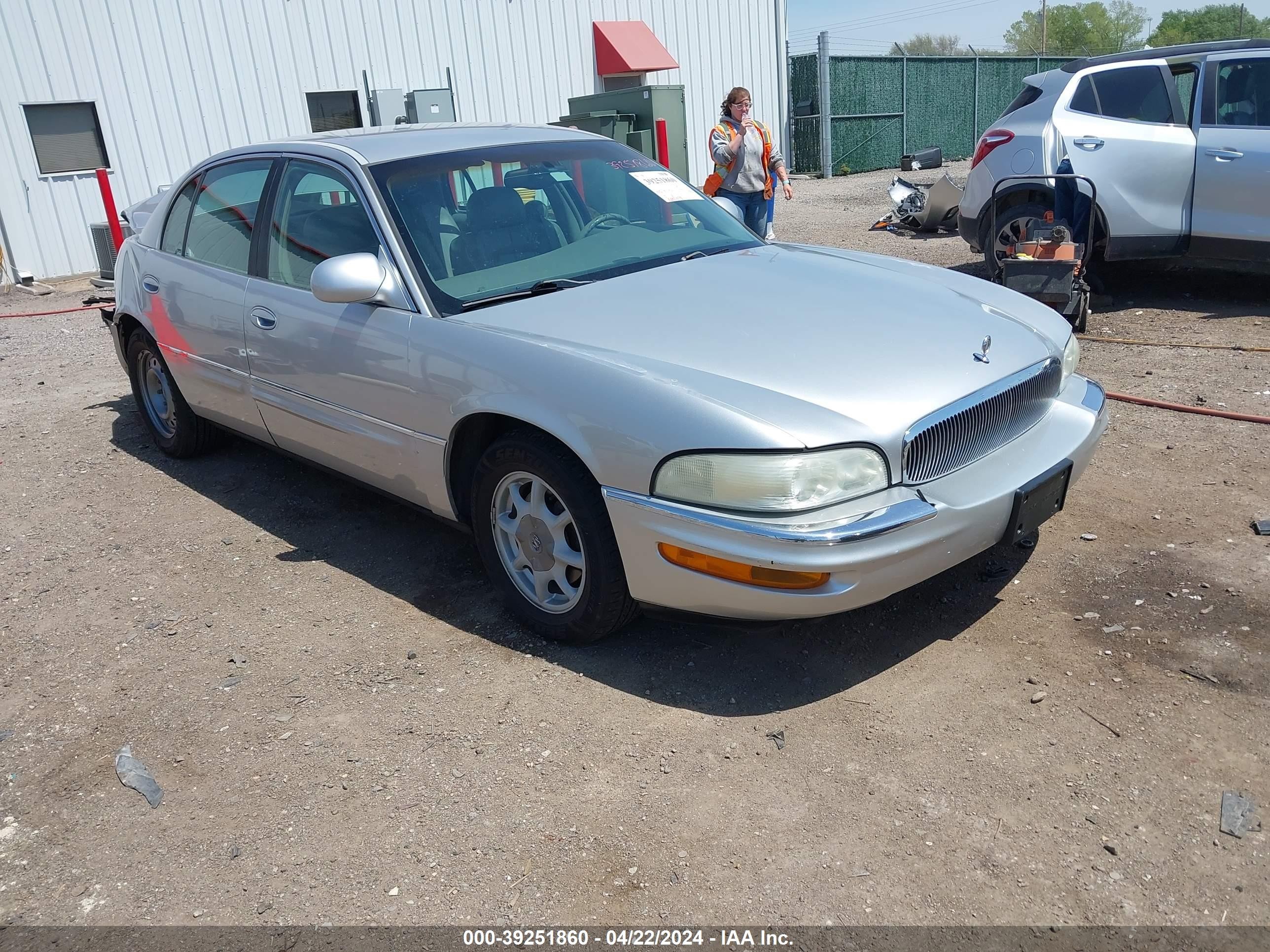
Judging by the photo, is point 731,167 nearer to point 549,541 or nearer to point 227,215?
point 227,215

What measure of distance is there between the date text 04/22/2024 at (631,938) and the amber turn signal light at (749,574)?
913 millimetres

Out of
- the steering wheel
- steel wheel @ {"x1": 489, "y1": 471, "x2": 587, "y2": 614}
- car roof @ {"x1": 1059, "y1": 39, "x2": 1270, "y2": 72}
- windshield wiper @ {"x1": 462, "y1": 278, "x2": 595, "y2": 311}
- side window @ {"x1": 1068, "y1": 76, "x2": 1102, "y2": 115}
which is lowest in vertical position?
steel wheel @ {"x1": 489, "y1": 471, "x2": 587, "y2": 614}

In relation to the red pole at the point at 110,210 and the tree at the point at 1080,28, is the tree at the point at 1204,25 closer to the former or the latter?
the tree at the point at 1080,28

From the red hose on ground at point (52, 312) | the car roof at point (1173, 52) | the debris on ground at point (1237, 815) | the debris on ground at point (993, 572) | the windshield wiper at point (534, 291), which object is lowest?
the debris on ground at point (1237, 815)

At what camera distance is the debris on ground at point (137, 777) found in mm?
2951

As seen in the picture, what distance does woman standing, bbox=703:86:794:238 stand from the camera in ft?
29.7

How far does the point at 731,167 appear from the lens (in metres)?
9.23

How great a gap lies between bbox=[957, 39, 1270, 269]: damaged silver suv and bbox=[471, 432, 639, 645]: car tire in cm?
545

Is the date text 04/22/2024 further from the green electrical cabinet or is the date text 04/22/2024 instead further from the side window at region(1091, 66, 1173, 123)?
the green electrical cabinet

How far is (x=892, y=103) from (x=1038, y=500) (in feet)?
68.9

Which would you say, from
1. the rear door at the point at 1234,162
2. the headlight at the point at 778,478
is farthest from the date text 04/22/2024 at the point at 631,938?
the rear door at the point at 1234,162

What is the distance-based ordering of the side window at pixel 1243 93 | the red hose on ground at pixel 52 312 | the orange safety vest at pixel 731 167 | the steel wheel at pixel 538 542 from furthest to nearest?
the red hose on ground at pixel 52 312, the orange safety vest at pixel 731 167, the side window at pixel 1243 93, the steel wheel at pixel 538 542

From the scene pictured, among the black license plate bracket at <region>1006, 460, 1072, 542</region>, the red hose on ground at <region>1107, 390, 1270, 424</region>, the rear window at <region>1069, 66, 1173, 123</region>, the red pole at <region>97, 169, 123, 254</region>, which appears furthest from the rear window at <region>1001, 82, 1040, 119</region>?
the red pole at <region>97, 169, 123, 254</region>

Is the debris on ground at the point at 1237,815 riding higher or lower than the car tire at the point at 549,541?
lower
